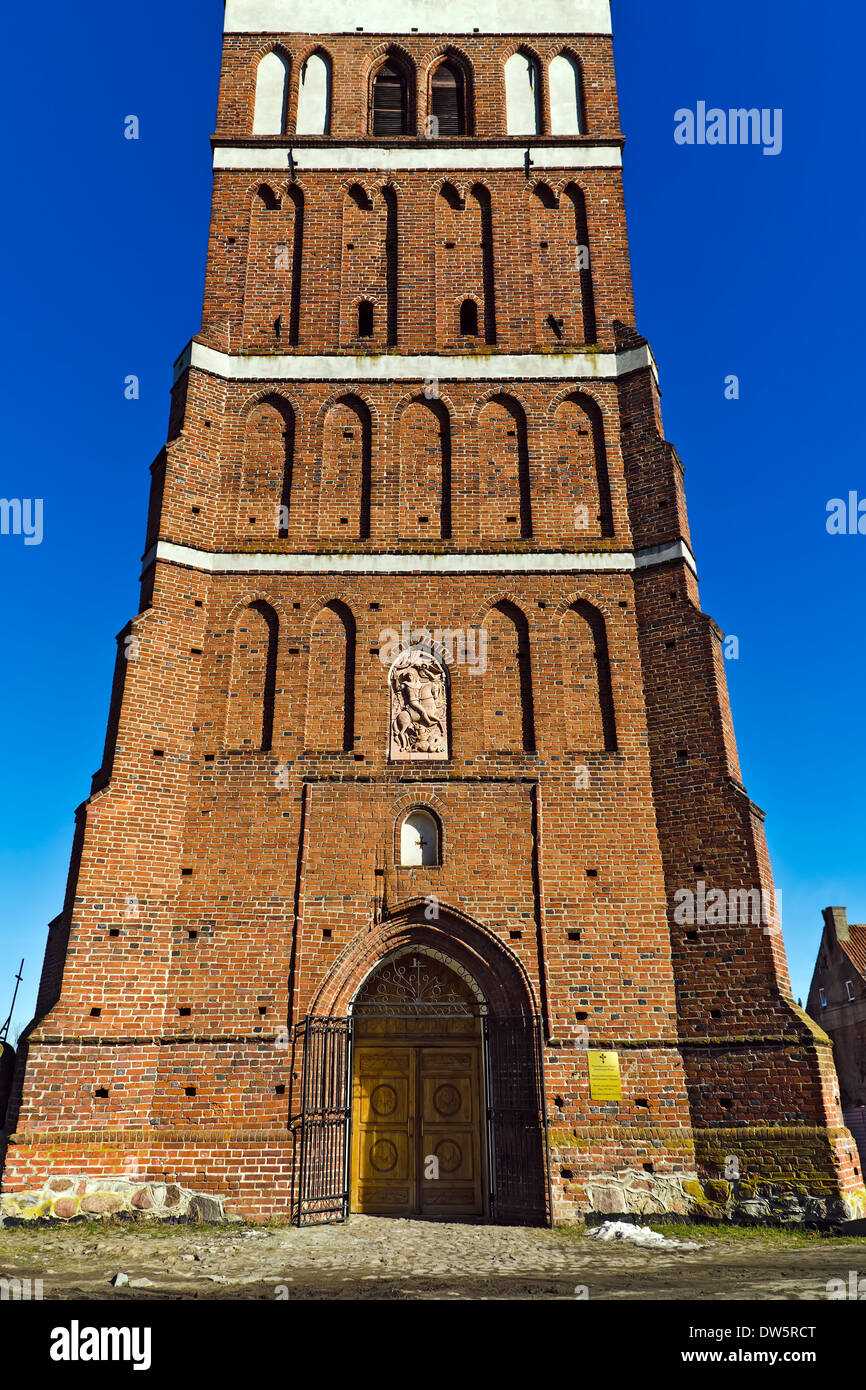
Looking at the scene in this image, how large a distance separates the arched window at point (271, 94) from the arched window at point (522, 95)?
12.2ft

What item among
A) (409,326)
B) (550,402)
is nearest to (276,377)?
(409,326)

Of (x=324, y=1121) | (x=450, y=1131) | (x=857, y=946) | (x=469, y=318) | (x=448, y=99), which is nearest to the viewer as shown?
(x=324, y=1121)

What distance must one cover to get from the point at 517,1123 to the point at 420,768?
413 cm

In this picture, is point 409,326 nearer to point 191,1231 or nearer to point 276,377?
point 276,377

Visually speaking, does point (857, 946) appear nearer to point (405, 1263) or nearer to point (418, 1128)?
point (418, 1128)

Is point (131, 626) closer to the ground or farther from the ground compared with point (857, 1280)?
farther from the ground

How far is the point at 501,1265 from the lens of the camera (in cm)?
786

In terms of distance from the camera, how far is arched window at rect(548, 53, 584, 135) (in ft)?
51.5

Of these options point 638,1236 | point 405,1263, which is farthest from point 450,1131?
point 405,1263

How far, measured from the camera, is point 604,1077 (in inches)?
411

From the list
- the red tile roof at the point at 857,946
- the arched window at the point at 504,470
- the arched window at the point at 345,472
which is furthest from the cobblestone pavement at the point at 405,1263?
the red tile roof at the point at 857,946

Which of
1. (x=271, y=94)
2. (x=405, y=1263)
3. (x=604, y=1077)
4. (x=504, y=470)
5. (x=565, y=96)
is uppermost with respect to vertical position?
(x=271, y=94)

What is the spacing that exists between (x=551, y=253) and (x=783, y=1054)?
11.9m

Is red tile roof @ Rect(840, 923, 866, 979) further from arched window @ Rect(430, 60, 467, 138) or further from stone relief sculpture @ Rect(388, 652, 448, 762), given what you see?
arched window @ Rect(430, 60, 467, 138)
